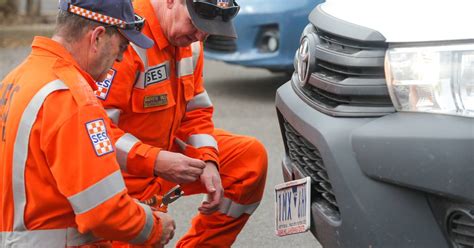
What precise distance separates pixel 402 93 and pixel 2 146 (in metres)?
1.35

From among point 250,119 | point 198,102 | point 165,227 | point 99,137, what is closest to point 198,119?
point 198,102

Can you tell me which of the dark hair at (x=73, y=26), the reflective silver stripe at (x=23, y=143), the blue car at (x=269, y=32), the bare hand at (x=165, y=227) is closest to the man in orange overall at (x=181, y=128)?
the bare hand at (x=165, y=227)

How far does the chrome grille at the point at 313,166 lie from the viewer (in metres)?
3.62

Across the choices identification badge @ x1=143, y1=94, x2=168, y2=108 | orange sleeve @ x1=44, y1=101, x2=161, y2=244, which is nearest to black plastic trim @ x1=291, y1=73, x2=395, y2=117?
orange sleeve @ x1=44, y1=101, x2=161, y2=244

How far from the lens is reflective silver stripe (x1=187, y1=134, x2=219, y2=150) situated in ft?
15.2

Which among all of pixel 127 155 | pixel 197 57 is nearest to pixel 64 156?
pixel 127 155

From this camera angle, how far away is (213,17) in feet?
14.0

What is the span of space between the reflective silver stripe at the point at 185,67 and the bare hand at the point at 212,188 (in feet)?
1.40

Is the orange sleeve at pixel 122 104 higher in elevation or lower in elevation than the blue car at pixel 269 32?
higher

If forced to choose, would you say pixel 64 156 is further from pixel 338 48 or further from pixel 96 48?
pixel 338 48

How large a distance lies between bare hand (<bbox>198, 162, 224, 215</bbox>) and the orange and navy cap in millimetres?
1044

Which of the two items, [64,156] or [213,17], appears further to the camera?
[213,17]

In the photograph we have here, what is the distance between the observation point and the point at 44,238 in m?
3.40

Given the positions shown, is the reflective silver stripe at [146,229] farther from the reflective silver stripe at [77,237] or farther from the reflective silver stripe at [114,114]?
the reflective silver stripe at [114,114]
